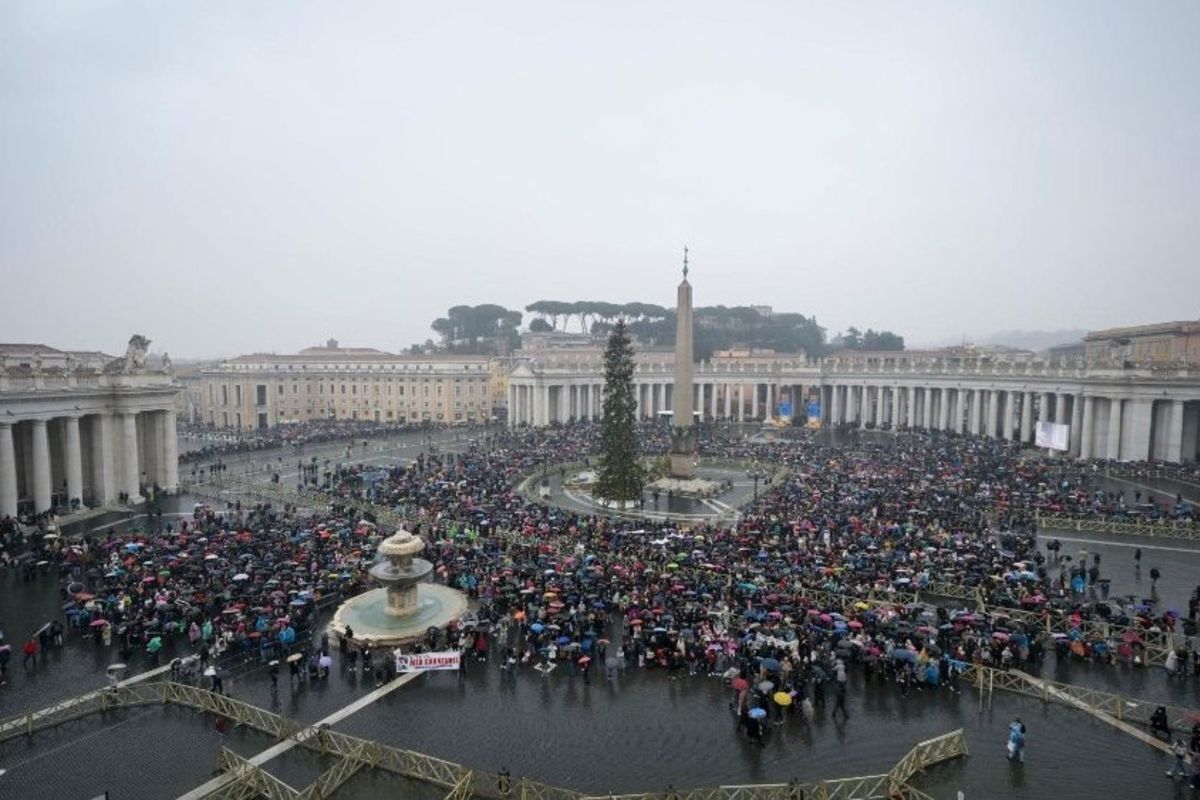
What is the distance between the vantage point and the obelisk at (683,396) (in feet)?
146

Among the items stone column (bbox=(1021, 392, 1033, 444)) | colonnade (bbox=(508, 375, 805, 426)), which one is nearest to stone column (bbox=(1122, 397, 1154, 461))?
stone column (bbox=(1021, 392, 1033, 444))

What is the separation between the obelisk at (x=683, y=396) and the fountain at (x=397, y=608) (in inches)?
951

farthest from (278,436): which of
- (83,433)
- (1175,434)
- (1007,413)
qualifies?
(1175,434)

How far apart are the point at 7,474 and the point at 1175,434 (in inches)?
2640

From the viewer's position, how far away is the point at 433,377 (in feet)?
291

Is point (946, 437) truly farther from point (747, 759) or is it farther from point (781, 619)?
point (747, 759)

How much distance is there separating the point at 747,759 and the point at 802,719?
2.24 metres

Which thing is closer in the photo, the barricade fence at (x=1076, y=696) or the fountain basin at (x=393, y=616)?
the barricade fence at (x=1076, y=696)

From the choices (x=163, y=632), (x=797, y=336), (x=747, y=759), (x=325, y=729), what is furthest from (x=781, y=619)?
(x=797, y=336)

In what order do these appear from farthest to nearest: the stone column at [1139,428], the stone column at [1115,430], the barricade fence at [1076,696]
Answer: the stone column at [1115,430] < the stone column at [1139,428] < the barricade fence at [1076,696]

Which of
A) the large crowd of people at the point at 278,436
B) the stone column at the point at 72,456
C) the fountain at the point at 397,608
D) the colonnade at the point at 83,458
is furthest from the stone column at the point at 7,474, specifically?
the fountain at the point at 397,608

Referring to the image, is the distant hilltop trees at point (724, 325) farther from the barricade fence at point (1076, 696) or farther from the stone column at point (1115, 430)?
the barricade fence at point (1076, 696)

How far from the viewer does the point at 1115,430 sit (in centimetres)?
5159

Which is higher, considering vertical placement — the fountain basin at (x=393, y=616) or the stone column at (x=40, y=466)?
the stone column at (x=40, y=466)
